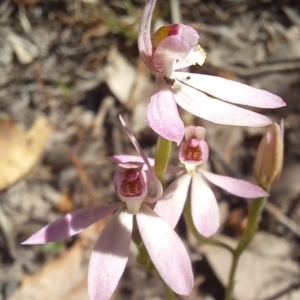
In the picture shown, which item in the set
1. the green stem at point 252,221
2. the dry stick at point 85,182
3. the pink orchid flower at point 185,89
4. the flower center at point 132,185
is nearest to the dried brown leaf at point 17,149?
the dry stick at point 85,182

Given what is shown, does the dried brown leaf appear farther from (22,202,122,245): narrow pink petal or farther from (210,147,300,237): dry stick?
(22,202,122,245): narrow pink petal

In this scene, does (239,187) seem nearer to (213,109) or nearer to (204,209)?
(204,209)

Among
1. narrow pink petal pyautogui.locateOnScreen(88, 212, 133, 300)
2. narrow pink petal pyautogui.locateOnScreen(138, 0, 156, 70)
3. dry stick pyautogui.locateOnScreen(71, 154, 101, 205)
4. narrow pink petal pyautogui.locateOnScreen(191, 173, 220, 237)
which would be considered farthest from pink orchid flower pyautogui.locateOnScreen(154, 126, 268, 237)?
dry stick pyautogui.locateOnScreen(71, 154, 101, 205)

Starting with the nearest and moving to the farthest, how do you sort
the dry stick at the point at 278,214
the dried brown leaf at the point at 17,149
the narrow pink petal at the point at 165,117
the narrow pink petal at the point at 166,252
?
1. the narrow pink petal at the point at 165,117
2. the narrow pink petal at the point at 166,252
3. the dry stick at the point at 278,214
4. the dried brown leaf at the point at 17,149

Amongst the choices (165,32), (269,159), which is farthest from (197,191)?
(165,32)

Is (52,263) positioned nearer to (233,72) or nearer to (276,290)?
(276,290)

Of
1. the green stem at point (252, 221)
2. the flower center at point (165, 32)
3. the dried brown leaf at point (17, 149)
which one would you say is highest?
the flower center at point (165, 32)

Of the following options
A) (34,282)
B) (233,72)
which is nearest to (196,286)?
(34,282)

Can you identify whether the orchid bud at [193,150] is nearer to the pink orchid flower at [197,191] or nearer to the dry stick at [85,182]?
the pink orchid flower at [197,191]
